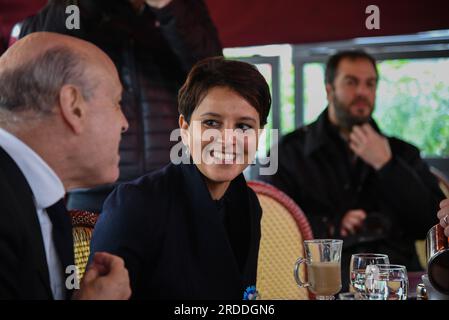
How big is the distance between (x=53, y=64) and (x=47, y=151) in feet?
0.31

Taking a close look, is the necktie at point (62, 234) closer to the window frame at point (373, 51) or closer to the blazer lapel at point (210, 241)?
the blazer lapel at point (210, 241)

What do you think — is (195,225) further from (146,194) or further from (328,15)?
(328,15)

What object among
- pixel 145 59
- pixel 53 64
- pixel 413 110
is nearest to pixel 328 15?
pixel 145 59

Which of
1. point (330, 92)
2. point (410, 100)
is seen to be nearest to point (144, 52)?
point (330, 92)

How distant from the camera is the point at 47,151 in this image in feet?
2.59

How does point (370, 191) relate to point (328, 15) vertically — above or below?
below

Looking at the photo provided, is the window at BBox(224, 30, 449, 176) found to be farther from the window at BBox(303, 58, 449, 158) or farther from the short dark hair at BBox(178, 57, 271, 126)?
the short dark hair at BBox(178, 57, 271, 126)

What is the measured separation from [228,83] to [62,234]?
309 millimetres

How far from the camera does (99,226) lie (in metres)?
0.99

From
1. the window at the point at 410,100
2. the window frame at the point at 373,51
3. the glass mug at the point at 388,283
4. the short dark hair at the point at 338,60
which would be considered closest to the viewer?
the glass mug at the point at 388,283

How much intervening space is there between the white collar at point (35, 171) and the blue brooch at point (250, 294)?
0.34 metres

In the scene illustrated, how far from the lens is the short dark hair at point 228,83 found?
3.25 ft

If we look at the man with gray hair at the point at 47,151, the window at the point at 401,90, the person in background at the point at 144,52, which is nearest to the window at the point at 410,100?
the window at the point at 401,90

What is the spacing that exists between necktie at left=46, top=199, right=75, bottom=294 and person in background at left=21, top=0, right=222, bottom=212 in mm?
296
